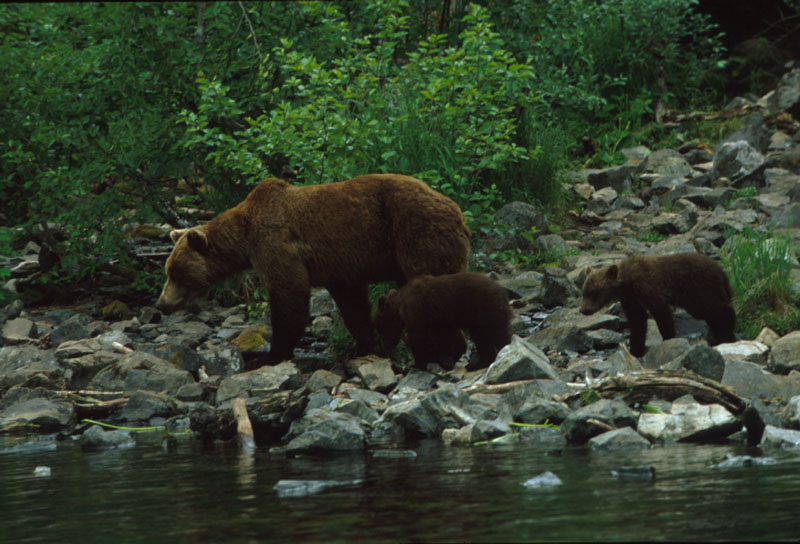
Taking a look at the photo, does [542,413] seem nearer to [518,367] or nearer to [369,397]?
[518,367]

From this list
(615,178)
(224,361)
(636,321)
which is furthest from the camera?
(615,178)

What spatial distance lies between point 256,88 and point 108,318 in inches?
129

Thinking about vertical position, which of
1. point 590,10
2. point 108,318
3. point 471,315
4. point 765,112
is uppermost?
point 590,10

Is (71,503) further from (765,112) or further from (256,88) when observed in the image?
(765,112)

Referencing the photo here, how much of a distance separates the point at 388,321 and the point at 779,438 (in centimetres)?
376

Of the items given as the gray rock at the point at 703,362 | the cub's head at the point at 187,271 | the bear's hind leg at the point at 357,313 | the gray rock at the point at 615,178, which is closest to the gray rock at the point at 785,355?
the gray rock at the point at 703,362

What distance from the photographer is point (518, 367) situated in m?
6.58

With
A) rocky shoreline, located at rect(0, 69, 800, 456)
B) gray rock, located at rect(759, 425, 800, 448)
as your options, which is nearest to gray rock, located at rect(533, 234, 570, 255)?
rocky shoreline, located at rect(0, 69, 800, 456)

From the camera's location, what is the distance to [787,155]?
14.4 m

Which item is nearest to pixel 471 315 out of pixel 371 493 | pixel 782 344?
pixel 782 344

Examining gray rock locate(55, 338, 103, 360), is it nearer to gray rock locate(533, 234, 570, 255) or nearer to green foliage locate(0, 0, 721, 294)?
green foliage locate(0, 0, 721, 294)

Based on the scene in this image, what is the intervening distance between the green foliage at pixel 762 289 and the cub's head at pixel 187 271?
4.67m

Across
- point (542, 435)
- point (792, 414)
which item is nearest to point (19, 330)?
point (542, 435)

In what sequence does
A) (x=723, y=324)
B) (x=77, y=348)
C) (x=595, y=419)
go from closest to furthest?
1. (x=595, y=419)
2. (x=723, y=324)
3. (x=77, y=348)
